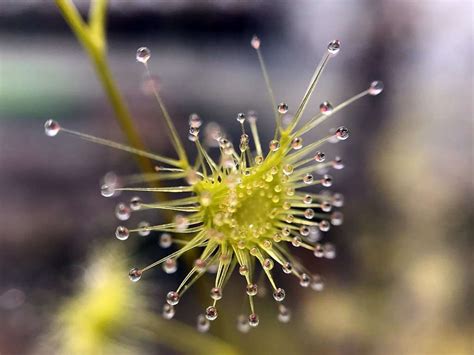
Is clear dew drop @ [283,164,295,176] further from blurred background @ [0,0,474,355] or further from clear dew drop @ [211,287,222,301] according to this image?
blurred background @ [0,0,474,355]

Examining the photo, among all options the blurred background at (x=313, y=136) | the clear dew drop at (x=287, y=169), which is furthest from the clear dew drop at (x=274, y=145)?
the blurred background at (x=313, y=136)

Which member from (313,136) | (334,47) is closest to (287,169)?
(334,47)

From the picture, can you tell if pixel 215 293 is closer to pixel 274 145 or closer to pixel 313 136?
pixel 274 145

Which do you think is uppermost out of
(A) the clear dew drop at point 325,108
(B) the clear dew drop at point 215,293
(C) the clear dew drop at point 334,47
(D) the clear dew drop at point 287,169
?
(C) the clear dew drop at point 334,47

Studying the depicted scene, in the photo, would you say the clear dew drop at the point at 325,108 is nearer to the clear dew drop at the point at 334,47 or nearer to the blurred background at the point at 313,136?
the clear dew drop at the point at 334,47

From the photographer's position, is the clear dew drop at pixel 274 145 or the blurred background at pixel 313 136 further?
the blurred background at pixel 313 136

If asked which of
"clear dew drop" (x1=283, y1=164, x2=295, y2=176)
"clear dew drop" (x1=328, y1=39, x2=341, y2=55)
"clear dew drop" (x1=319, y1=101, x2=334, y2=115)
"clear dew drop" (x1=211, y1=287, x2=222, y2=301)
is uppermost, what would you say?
"clear dew drop" (x1=328, y1=39, x2=341, y2=55)

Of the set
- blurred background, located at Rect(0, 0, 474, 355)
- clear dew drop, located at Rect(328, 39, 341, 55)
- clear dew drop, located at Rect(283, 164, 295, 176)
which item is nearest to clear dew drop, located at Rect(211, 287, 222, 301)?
clear dew drop, located at Rect(283, 164, 295, 176)

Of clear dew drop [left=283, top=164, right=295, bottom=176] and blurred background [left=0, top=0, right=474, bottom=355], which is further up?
blurred background [left=0, top=0, right=474, bottom=355]
